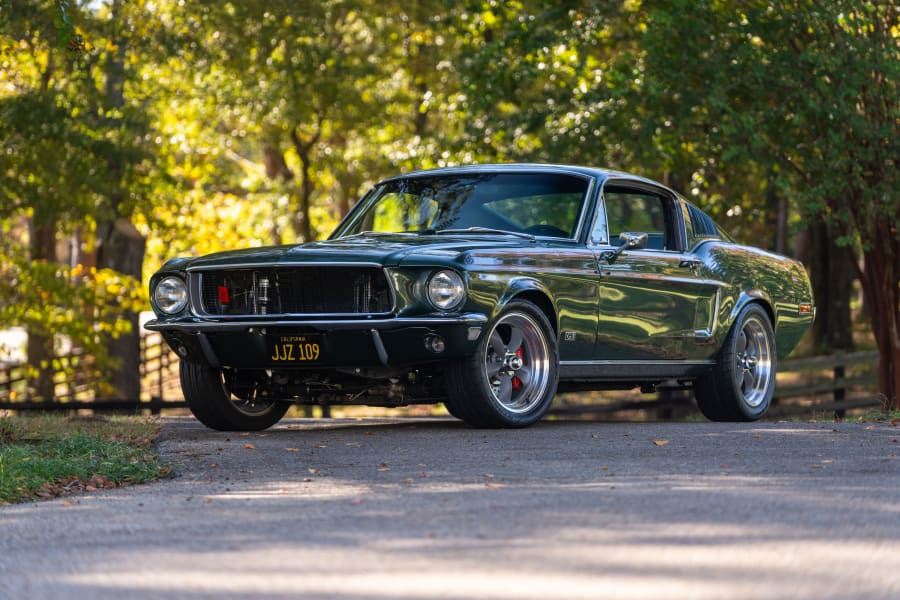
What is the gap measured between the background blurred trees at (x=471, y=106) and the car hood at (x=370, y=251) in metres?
2.31

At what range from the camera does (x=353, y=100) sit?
26516 mm

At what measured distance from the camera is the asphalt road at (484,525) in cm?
445

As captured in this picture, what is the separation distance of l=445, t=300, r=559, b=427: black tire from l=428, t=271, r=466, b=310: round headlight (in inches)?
13.5

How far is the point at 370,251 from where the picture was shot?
8961 mm

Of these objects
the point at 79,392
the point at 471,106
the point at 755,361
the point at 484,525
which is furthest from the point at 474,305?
the point at 79,392

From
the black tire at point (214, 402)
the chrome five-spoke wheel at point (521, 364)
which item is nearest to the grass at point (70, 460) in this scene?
the black tire at point (214, 402)

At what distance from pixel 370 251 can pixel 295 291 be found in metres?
0.52

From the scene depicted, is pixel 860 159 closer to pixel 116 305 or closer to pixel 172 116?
pixel 116 305

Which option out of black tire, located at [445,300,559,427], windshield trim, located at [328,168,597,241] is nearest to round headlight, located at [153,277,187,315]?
windshield trim, located at [328,168,597,241]

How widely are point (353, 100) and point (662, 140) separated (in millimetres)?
8569

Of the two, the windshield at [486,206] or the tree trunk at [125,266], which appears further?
the tree trunk at [125,266]

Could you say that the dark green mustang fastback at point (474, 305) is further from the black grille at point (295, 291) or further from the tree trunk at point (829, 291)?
the tree trunk at point (829, 291)

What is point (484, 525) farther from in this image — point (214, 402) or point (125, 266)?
point (125, 266)

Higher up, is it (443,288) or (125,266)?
(125,266)
